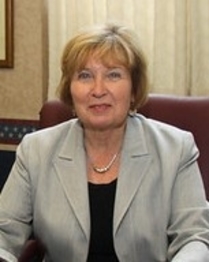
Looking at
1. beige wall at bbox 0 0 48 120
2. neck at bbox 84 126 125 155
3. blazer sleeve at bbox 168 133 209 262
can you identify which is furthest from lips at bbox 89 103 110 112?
beige wall at bbox 0 0 48 120

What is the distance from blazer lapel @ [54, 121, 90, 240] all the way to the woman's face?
111 mm

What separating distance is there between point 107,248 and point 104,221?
92 millimetres

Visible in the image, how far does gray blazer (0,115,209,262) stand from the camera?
1.65 metres

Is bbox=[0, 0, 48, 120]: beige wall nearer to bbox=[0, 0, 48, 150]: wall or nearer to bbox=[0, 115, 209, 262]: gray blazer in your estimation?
bbox=[0, 0, 48, 150]: wall

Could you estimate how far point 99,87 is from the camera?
1.66m

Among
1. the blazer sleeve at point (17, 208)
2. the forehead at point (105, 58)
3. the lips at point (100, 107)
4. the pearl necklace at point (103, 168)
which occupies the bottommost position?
the blazer sleeve at point (17, 208)

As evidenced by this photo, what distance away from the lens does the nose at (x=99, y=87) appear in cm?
166

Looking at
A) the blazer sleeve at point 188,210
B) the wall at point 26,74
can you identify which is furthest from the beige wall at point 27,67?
the blazer sleeve at point 188,210

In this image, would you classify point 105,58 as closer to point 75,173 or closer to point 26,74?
point 75,173

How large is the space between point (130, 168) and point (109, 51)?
0.40 metres

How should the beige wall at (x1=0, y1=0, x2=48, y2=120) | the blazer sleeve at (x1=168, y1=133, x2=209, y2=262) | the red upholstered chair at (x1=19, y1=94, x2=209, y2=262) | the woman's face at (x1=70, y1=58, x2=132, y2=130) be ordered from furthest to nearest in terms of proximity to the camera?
1. the beige wall at (x1=0, y1=0, x2=48, y2=120)
2. the red upholstered chair at (x1=19, y1=94, x2=209, y2=262)
3. the woman's face at (x1=70, y1=58, x2=132, y2=130)
4. the blazer sleeve at (x1=168, y1=133, x2=209, y2=262)

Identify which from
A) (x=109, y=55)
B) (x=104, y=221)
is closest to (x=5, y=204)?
(x=104, y=221)

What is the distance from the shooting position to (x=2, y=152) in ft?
9.18

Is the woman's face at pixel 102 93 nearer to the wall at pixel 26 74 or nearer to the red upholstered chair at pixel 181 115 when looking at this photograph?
the red upholstered chair at pixel 181 115
